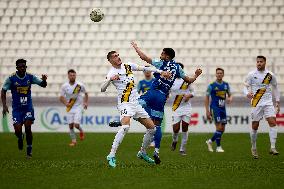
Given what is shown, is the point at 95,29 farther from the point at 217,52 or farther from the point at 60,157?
the point at 60,157

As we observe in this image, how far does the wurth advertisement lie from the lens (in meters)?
26.8

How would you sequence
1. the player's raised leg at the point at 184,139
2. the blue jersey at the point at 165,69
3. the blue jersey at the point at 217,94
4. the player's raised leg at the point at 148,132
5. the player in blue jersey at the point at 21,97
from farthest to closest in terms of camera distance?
the blue jersey at the point at 217,94
the player's raised leg at the point at 184,139
the player in blue jersey at the point at 21,97
the blue jersey at the point at 165,69
the player's raised leg at the point at 148,132

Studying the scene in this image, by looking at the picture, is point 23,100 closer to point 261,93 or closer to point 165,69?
point 165,69

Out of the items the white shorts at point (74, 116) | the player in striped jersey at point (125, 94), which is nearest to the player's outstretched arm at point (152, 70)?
the player in striped jersey at point (125, 94)

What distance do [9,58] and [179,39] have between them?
7.24 m

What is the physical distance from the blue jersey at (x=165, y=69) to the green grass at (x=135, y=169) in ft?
5.08

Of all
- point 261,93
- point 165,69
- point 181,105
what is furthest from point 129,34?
point 165,69

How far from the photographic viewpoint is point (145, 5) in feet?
105

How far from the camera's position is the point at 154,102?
14.6 metres

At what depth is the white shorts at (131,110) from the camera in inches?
534

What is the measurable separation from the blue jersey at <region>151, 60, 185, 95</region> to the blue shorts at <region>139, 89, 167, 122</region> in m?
0.11

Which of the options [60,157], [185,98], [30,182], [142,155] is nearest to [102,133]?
[185,98]

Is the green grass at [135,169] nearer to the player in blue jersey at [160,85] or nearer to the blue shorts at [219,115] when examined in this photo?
the blue shorts at [219,115]

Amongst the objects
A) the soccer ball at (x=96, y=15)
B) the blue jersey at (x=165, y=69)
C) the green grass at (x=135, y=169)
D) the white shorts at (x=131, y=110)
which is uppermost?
the soccer ball at (x=96, y=15)
